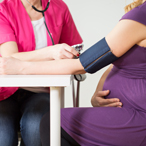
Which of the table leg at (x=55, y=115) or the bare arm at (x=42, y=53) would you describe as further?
the bare arm at (x=42, y=53)

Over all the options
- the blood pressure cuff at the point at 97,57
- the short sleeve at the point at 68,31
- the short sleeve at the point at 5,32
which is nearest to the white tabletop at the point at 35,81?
the blood pressure cuff at the point at 97,57

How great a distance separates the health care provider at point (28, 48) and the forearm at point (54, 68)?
0.14m

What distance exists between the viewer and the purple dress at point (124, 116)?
2.65ft

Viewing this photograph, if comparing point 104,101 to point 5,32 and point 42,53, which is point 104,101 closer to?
point 42,53

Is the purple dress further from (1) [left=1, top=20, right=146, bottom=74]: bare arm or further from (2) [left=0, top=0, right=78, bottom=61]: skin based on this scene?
(2) [left=0, top=0, right=78, bottom=61]: skin

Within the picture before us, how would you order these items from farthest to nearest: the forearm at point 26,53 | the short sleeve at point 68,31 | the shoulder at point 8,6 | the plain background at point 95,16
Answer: the plain background at point 95,16 < the short sleeve at point 68,31 < the shoulder at point 8,6 < the forearm at point 26,53

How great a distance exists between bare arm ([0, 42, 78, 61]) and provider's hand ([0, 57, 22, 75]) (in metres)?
0.21

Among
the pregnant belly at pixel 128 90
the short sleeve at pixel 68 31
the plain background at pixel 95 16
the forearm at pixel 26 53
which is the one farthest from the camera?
the plain background at pixel 95 16

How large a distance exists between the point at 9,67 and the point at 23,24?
1.62ft

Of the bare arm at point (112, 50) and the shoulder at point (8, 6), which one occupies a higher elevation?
the shoulder at point (8, 6)

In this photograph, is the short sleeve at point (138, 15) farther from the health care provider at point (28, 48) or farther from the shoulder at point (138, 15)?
the health care provider at point (28, 48)

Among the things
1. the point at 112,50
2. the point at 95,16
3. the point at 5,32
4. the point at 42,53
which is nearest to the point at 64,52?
the point at 42,53

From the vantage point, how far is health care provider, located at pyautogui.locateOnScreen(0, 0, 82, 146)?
113cm

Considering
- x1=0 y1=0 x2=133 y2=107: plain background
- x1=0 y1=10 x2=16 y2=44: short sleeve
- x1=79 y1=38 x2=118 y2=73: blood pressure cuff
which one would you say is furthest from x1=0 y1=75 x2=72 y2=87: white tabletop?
x1=0 y1=0 x2=133 y2=107: plain background
